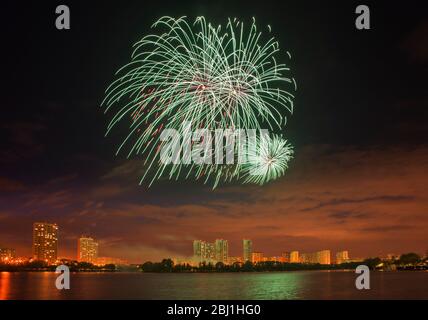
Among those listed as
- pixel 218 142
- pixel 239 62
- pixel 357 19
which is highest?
pixel 357 19

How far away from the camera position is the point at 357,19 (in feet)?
105

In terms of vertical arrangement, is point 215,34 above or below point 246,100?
above
